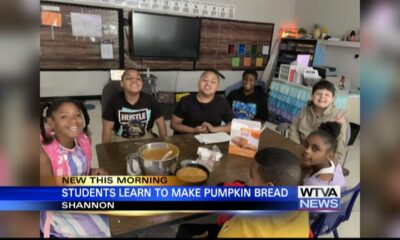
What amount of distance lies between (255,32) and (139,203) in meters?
4.87

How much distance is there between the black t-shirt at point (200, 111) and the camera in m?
1.78

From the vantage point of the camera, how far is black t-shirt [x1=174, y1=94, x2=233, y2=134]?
70.0 inches

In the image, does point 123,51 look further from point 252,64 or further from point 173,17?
point 252,64

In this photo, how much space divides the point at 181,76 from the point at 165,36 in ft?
2.41

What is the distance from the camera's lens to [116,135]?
1.71 m

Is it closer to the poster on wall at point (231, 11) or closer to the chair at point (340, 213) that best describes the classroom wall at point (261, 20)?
the poster on wall at point (231, 11)

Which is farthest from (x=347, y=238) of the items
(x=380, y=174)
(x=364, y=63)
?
(x=364, y=63)

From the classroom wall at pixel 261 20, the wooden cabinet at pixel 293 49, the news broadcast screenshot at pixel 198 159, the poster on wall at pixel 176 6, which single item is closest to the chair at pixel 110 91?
the news broadcast screenshot at pixel 198 159

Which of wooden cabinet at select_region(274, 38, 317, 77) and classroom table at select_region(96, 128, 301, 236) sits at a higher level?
wooden cabinet at select_region(274, 38, 317, 77)

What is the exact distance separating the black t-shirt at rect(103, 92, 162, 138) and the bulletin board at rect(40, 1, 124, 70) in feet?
8.59

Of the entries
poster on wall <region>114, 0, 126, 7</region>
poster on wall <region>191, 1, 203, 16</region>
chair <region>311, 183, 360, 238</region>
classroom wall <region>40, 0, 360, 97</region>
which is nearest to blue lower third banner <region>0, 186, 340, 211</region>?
chair <region>311, 183, 360, 238</region>

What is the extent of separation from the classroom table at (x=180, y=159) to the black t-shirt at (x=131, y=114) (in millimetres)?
332

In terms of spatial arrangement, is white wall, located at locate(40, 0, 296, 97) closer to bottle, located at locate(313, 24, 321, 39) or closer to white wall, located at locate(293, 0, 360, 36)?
white wall, located at locate(293, 0, 360, 36)

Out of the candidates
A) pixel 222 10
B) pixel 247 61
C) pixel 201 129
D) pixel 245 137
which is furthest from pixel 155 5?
pixel 245 137
